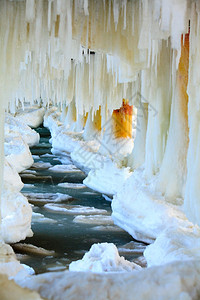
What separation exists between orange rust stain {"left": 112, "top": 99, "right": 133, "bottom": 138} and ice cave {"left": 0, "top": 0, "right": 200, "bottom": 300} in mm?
41

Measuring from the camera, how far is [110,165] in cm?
1144

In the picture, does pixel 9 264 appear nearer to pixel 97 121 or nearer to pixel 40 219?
pixel 40 219

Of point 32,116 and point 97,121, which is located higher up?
point 97,121

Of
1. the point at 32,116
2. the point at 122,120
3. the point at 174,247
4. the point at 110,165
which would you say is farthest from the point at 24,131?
the point at 174,247

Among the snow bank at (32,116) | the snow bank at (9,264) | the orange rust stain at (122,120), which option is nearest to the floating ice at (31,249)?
the snow bank at (9,264)

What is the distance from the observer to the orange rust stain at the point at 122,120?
13289mm

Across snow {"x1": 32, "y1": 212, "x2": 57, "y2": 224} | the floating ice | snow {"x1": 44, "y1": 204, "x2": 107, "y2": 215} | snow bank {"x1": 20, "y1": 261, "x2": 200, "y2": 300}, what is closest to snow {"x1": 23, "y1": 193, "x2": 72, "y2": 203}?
snow {"x1": 44, "y1": 204, "x2": 107, "y2": 215}

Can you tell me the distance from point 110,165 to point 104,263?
6567 mm

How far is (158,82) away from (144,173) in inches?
75.8

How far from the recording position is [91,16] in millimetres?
4195

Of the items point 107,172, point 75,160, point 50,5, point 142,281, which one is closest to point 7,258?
point 50,5

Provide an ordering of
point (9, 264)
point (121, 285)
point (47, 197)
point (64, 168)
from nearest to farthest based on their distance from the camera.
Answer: point (121, 285)
point (9, 264)
point (47, 197)
point (64, 168)

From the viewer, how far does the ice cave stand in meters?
1.95

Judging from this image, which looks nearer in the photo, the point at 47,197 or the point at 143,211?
the point at 143,211
